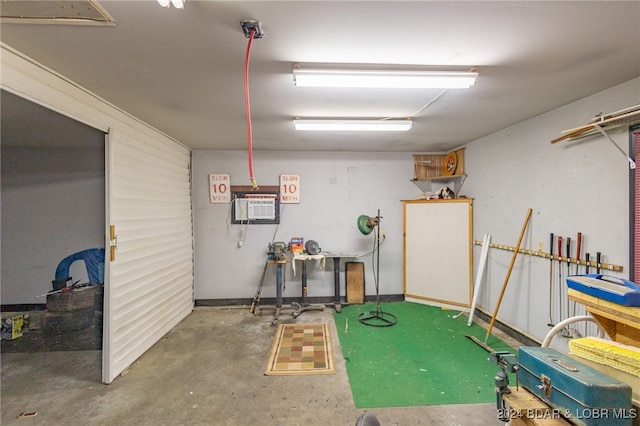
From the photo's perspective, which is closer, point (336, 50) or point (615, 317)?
point (615, 317)

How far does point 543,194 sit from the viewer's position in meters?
2.85

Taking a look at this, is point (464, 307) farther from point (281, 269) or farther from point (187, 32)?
point (187, 32)

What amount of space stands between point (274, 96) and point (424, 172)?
3250 millimetres

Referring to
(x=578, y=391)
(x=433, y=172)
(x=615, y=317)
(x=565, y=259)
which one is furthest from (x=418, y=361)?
(x=433, y=172)

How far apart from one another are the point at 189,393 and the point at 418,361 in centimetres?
224

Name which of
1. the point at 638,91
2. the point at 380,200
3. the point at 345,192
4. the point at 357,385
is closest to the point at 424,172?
the point at 380,200

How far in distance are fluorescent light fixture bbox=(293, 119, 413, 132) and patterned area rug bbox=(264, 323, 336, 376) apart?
257cm

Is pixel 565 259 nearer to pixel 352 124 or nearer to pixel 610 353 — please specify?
pixel 610 353

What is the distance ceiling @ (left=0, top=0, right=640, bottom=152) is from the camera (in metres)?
1.32

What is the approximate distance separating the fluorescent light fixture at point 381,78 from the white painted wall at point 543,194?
56.0 inches

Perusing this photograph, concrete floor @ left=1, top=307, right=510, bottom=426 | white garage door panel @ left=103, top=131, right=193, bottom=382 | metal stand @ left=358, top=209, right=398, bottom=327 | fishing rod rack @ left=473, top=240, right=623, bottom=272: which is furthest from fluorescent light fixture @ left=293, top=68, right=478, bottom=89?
concrete floor @ left=1, top=307, right=510, bottom=426

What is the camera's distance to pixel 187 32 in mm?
1458

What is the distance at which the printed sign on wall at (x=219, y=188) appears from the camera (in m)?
4.41

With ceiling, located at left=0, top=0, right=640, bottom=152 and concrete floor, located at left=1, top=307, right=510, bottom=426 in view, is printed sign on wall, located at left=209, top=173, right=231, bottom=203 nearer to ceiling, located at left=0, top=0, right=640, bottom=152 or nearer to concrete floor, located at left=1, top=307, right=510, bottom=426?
ceiling, located at left=0, top=0, right=640, bottom=152
